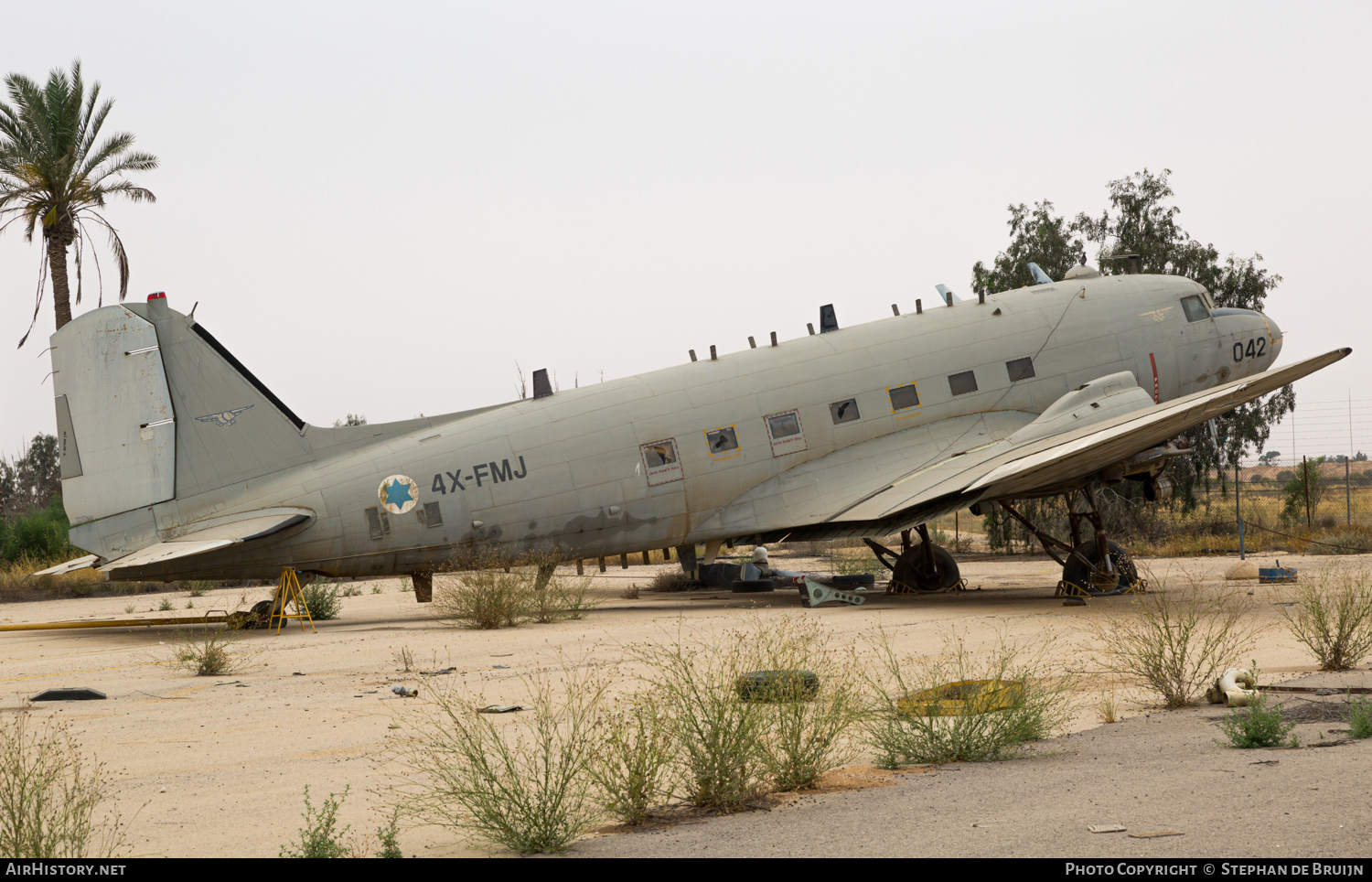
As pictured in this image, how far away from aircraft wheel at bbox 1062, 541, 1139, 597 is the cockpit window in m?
6.21

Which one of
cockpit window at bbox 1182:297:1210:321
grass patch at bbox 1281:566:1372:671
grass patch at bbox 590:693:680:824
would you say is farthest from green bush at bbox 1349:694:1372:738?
cockpit window at bbox 1182:297:1210:321

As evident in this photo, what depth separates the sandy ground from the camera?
6270 millimetres

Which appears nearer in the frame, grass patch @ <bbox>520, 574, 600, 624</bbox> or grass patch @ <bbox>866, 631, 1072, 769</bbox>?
grass patch @ <bbox>866, 631, 1072, 769</bbox>

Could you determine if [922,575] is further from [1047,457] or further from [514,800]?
[514,800]

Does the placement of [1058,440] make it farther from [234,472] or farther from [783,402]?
[234,472]

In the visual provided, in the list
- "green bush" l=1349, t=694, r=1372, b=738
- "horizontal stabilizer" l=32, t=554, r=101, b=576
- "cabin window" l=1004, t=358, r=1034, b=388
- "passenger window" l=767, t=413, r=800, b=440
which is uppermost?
"cabin window" l=1004, t=358, r=1034, b=388

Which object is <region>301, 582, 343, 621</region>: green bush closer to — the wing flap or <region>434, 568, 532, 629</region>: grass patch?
<region>434, 568, 532, 629</region>: grass patch

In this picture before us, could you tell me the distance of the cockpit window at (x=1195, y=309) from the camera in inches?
Result: 919

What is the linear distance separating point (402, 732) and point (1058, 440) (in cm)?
1385

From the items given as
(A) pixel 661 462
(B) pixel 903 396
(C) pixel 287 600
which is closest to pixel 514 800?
(A) pixel 661 462

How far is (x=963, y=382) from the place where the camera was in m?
22.1

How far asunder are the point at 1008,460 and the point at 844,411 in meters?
3.47

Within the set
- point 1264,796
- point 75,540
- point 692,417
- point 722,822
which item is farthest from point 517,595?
point 1264,796

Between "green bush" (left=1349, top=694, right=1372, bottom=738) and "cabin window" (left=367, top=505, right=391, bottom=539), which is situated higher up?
"cabin window" (left=367, top=505, right=391, bottom=539)
